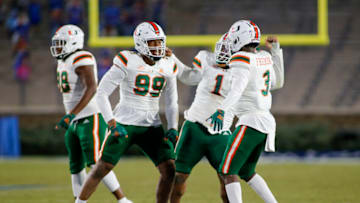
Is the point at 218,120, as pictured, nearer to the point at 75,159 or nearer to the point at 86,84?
the point at 86,84

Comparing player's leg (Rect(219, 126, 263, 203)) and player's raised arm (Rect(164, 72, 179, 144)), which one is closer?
player's leg (Rect(219, 126, 263, 203))

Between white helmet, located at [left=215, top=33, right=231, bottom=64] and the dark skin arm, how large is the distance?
1.13 m

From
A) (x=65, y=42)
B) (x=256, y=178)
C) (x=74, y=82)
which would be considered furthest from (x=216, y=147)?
(x=65, y=42)

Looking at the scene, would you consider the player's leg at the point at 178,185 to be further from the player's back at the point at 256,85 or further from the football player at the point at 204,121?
the player's back at the point at 256,85

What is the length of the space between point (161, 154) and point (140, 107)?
413mm

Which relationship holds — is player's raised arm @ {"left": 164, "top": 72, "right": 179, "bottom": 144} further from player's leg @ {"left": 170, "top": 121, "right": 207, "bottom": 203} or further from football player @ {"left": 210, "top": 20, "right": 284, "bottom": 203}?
football player @ {"left": 210, "top": 20, "right": 284, "bottom": 203}

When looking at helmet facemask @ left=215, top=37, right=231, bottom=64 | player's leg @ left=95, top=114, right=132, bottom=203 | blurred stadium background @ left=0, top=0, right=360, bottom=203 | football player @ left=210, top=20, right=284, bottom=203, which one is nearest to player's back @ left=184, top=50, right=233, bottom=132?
helmet facemask @ left=215, top=37, right=231, bottom=64

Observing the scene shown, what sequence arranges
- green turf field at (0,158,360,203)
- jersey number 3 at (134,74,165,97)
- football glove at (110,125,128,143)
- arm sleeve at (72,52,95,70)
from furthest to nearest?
1. green turf field at (0,158,360,203)
2. arm sleeve at (72,52,95,70)
3. jersey number 3 at (134,74,165,97)
4. football glove at (110,125,128,143)

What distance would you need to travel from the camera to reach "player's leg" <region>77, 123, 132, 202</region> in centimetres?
555

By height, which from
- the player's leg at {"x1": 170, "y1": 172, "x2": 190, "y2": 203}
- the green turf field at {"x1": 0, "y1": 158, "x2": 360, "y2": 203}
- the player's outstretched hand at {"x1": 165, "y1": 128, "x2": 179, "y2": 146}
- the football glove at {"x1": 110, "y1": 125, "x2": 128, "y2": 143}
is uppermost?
the football glove at {"x1": 110, "y1": 125, "x2": 128, "y2": 143}

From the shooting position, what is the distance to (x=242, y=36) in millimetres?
5277

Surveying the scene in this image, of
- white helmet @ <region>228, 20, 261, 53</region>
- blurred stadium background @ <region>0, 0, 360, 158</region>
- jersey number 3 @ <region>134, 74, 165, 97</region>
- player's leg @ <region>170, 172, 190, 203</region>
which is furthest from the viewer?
blurred stadium background @ <region>0, 0, 360, 158</region>

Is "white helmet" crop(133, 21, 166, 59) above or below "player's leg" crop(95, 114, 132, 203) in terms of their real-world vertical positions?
above

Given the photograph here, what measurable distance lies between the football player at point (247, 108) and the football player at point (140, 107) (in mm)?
608
